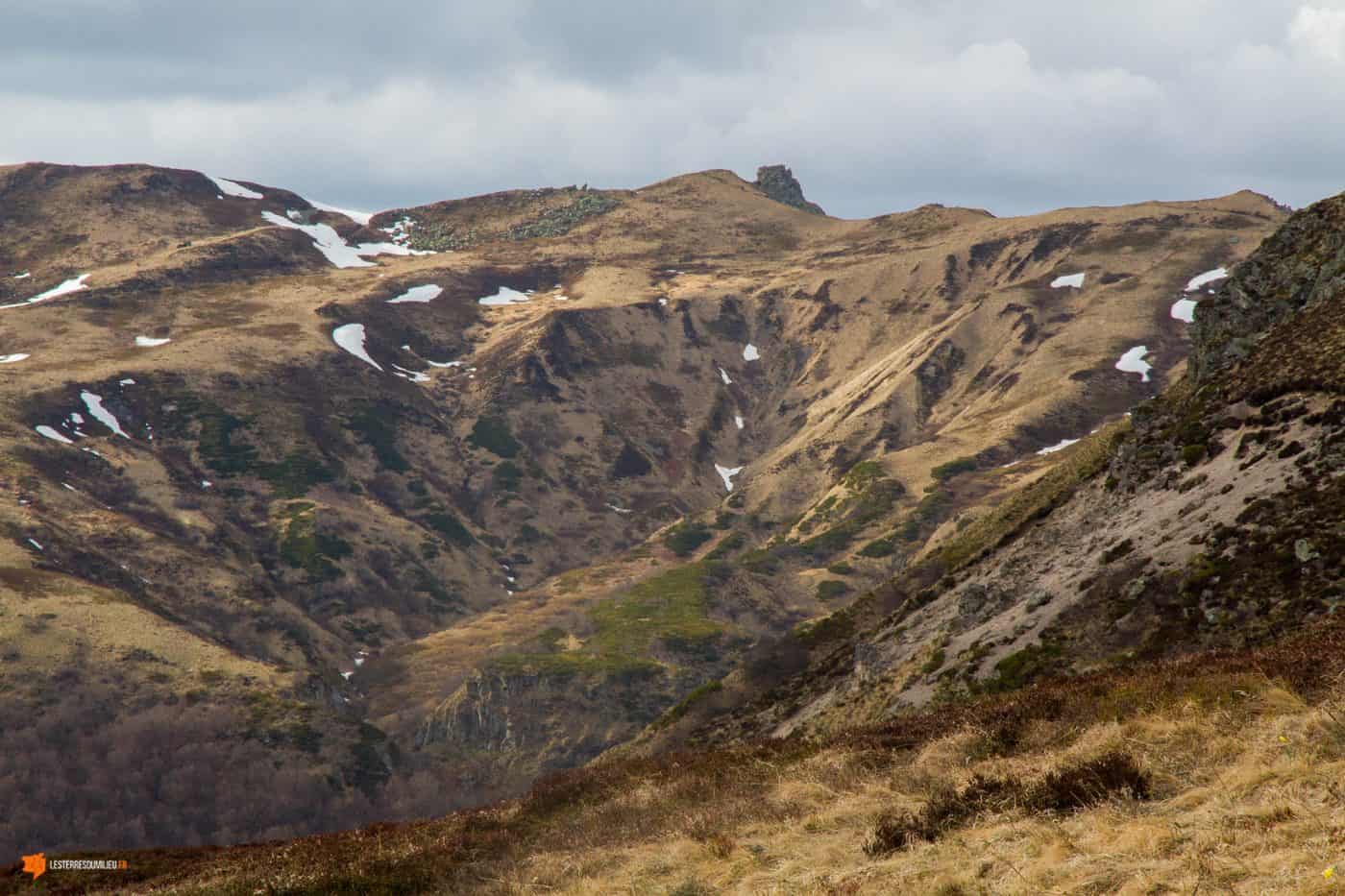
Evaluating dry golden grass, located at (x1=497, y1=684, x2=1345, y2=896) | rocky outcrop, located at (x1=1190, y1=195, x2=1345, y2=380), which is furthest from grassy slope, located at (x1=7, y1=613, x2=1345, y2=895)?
rocky outcrop, located at (x1=1190, y1=195, x2=1345, y2=380)

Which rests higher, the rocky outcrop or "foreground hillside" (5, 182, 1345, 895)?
the rocky outcrop

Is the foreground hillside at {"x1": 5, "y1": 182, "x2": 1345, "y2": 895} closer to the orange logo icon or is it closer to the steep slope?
the steep slope

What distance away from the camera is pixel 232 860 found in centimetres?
2452

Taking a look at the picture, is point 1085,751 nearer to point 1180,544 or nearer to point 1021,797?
point 1021,797

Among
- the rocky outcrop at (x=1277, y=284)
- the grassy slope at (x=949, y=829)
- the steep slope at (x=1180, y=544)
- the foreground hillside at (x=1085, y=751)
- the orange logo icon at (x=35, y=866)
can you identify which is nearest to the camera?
the grassy slope at (x=949, y=829)

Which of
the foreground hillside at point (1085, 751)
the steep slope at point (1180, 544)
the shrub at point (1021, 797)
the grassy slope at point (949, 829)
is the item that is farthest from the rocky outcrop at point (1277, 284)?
the shrub at point (1021, 797)

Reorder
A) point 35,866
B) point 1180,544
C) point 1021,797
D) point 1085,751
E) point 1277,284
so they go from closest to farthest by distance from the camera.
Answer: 1. point 1021,797
2. point 1085,751
3. point 35,866
4. point 1180,544
5. point 1277,284

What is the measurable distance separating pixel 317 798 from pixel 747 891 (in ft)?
555

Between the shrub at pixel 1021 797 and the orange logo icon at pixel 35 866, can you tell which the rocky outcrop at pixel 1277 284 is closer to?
the shrub at pixel 1021 797

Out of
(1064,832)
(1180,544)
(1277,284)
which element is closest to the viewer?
(1064,832)

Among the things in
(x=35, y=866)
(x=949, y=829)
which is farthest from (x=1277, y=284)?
(x=35, y=866)

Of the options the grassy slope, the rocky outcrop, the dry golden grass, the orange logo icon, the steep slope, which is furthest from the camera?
the rocky outcrop

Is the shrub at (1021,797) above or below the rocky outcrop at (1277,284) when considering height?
below

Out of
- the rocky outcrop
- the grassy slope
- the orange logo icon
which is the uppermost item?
the rocky outcrop
